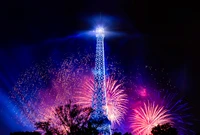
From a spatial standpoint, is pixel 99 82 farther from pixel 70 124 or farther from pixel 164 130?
pixel 70 124

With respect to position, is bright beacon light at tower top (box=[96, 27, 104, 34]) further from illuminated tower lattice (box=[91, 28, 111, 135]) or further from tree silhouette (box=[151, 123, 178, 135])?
tree silhouette (box=[151, 123, 178, 135])

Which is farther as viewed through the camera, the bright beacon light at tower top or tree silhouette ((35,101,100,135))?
the bright beacon light at tower top

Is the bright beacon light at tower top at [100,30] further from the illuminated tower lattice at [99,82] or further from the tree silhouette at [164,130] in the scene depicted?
the tree silhouette at [164,130]

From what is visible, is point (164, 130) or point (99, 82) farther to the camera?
point (99, 82)

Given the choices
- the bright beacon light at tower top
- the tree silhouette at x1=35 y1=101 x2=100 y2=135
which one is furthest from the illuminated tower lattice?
the tree silhouette at x1=35 y1=101 x2=100 y2=135

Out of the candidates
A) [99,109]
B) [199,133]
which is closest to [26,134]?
[99,109]

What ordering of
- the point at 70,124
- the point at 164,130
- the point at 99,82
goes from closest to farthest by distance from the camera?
the point at 70,124
the point at 164,130
the point at 99,82

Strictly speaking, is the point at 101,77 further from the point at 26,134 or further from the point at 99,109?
the point at 26,134

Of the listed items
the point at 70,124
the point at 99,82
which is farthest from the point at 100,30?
the point at 70,124

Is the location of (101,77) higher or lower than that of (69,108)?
higher
